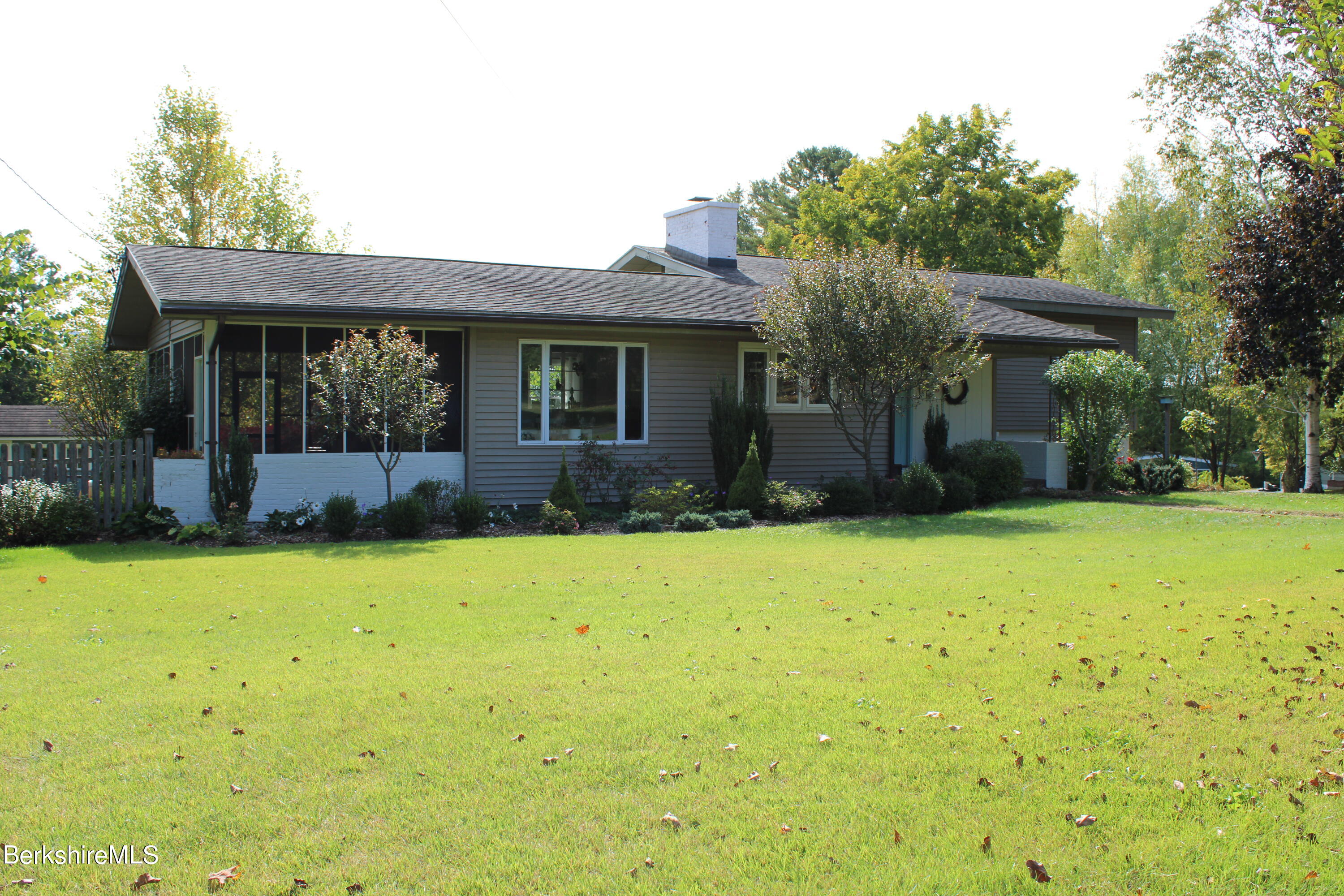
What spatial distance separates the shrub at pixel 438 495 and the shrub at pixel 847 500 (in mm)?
5748

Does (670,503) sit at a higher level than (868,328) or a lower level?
lower

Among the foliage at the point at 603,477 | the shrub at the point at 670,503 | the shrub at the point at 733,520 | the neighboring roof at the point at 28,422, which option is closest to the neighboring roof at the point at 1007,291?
the foliage at the point at 603,477

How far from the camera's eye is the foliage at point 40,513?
11.6m

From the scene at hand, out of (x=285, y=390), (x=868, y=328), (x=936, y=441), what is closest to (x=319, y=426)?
(x=285, y=390)

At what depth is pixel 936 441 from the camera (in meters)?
17.6

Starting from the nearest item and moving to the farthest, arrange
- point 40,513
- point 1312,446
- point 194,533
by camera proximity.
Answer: point 40,513, point 194,533, point 1312,446

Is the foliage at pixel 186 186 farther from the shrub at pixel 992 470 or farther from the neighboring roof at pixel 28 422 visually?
the shrub at pixel 992 470

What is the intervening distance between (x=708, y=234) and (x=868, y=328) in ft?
26.5

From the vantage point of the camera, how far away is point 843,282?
14.5 m

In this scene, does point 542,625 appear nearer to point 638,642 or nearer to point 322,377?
point 638,642

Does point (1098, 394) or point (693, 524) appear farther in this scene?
point (1098, 394)

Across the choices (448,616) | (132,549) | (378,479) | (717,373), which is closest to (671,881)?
(448,616)

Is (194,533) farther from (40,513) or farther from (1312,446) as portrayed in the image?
(1312,446)

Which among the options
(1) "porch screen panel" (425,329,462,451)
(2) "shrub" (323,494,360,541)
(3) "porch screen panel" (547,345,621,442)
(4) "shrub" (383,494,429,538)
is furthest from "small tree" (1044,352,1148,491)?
(2) "shrub" (323,494,360,541)
